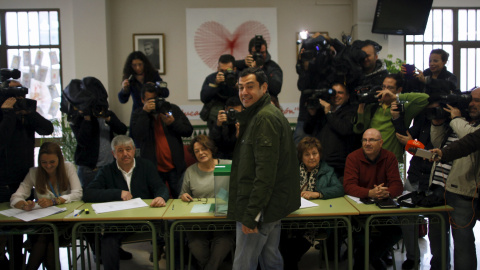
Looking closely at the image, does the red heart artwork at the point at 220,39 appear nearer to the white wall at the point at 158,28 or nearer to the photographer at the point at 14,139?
the white wall at the point at 158,28

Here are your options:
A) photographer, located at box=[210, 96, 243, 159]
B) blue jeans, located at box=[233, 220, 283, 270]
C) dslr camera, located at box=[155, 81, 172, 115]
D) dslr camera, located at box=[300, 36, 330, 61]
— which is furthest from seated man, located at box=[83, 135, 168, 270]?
dslr camera, located at box=[300, 36, 330, 61]

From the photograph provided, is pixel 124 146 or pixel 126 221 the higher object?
pixel 124 146

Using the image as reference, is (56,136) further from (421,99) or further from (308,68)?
(421,99)

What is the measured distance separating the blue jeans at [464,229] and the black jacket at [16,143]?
307 centimetres

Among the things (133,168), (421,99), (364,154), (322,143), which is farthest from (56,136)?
(421,99)

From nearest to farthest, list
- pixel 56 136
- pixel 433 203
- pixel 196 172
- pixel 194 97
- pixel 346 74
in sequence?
pixel 433 203 → pixel 196 172 → pixel 346 74 → pixel 56 136 → pixel 194 97

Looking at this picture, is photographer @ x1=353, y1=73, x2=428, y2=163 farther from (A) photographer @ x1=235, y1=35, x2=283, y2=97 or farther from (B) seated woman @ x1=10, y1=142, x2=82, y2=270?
(B) seated woman @ x1=10, y1=142, x2=82, y2=270

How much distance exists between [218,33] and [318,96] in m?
2.95

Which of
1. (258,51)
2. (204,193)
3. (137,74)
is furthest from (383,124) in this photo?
(137,74)

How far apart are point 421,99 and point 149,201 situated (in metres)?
2.13

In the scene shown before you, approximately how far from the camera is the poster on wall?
5.80 m

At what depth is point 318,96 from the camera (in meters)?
3.25

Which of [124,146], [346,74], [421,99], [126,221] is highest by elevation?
[346,74]

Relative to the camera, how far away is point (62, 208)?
2.79 m
